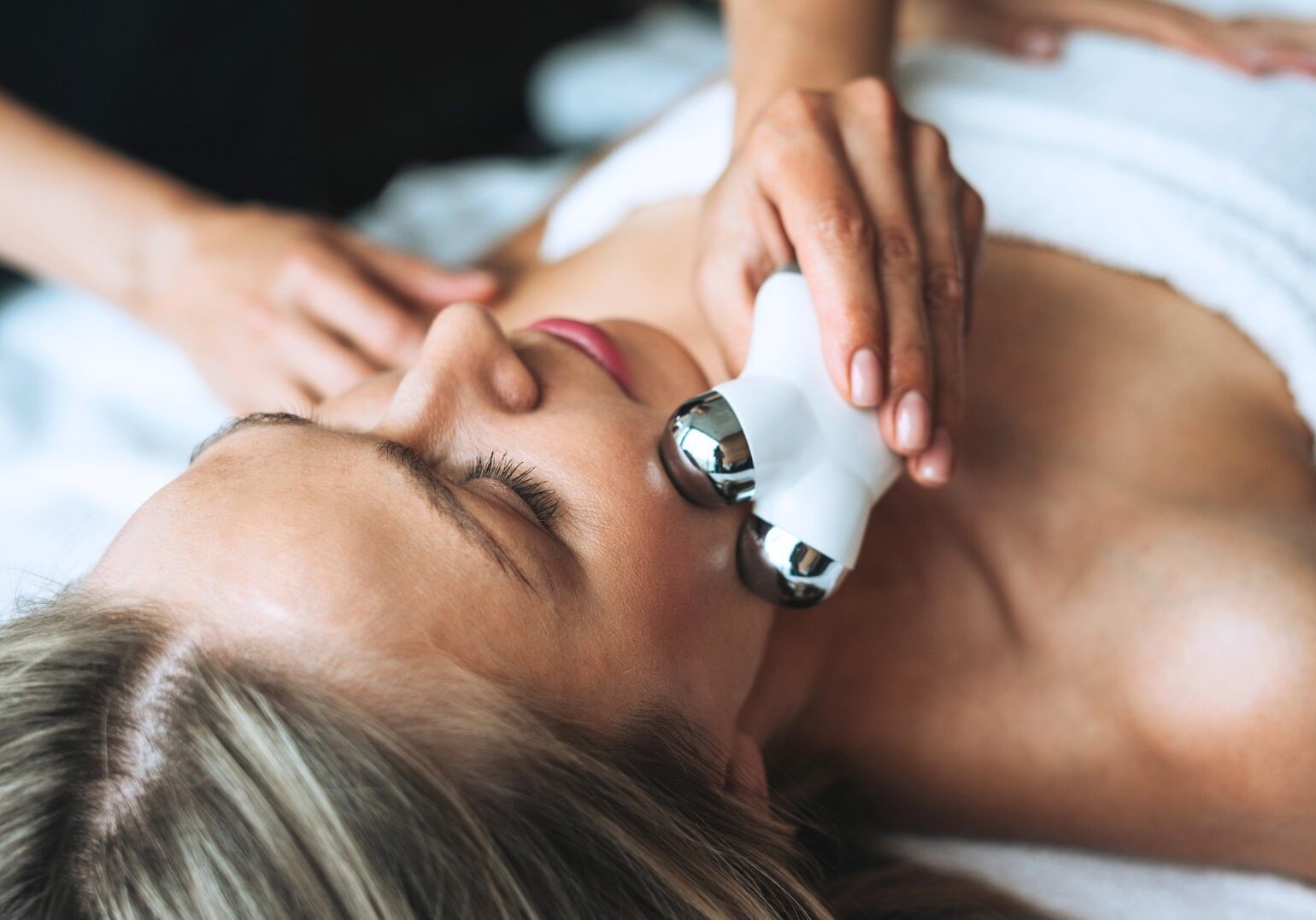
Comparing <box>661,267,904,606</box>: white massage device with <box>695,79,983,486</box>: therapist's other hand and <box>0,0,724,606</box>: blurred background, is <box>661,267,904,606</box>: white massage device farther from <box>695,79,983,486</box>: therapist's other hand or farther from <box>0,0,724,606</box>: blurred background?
<box>0,0,724,606</box>: blurred background

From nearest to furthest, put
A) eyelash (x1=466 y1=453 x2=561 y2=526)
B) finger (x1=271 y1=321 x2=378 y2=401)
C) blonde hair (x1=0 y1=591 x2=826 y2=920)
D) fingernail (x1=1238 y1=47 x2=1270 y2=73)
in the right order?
blonde hair (x1=0 y1=591 x2=826 y2=920) → eyelash (x1=466 y1=453 x2=561 y2=526) → finger (x1=271 y1=321 x2=378 y2=401) → fingernail (x1=1238 y1=47 x2=1270 y2=73)

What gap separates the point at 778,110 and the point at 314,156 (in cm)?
119

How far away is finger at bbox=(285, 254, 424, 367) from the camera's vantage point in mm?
1090

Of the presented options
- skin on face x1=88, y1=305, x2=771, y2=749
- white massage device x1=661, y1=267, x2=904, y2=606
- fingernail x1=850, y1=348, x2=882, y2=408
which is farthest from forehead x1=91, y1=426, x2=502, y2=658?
fingernail x1=850, y1=348, x2=882, y2=408

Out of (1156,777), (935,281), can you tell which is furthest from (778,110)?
(1156,777)

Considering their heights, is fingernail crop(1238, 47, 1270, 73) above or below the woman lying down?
above

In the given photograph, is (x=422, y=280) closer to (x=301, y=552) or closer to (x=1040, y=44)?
(x=301, y=552)

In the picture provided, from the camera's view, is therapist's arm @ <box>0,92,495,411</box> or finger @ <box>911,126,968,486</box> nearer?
finger @ <box>911,126,968,486</box>

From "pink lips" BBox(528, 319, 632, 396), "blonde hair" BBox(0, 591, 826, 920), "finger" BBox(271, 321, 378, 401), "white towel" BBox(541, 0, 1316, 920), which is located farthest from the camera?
"finger" BBox(271, 321, 378, 401)

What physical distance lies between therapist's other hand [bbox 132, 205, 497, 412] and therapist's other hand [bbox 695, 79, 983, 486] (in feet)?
1.33

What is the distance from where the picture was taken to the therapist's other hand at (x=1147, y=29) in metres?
1.22

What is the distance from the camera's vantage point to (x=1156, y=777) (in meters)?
0.87

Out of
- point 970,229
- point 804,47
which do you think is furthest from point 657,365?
point 804,47

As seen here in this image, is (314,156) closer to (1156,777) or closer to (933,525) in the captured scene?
(933,525)
